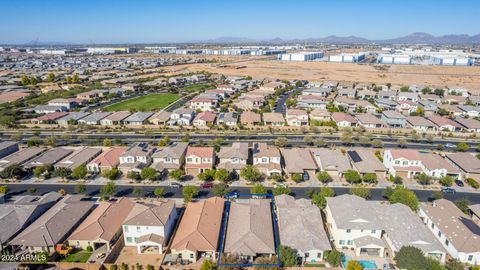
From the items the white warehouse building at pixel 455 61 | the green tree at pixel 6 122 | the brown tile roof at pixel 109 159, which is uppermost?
the white warehouse building at pixel 455 61

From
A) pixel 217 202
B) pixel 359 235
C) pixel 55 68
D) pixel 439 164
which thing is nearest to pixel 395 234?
pixel 359 235

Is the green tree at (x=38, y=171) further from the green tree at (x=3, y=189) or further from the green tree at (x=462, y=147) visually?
the green tree at (x=462, y=147)

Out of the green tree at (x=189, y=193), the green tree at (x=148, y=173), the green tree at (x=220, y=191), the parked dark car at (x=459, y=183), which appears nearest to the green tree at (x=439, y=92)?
the parked dark car at (x=459, y=183)

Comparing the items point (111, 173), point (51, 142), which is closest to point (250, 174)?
point (111, 173)

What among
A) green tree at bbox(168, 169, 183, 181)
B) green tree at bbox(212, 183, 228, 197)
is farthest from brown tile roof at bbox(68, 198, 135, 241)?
green tree at bbox(212, 183, 228, 197)

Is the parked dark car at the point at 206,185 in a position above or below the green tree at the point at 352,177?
below

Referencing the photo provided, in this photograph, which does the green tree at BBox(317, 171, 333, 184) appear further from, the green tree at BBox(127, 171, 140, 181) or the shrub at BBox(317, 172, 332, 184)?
the green tree at BBox(127, 171, 140, 181)
